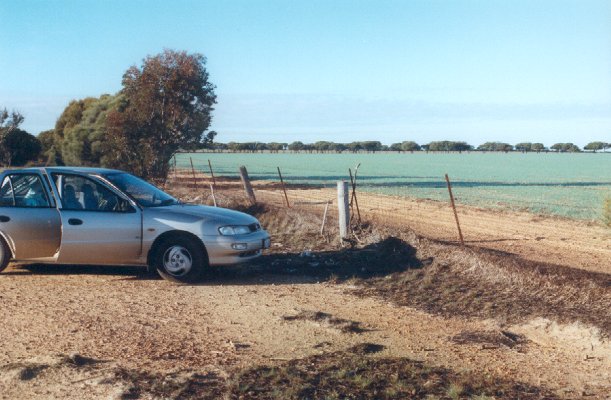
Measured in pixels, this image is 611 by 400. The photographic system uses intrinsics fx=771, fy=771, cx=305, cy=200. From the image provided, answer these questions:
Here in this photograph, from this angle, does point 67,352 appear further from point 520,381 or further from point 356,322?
point 520,381

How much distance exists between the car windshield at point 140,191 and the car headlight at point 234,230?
1.09m

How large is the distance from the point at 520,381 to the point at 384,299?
11.2 ft

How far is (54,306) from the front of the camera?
356 inches

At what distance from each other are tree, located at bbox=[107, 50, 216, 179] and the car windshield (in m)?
19.5

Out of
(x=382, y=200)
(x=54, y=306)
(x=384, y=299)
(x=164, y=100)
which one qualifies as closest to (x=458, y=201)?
(x=382, y=200)

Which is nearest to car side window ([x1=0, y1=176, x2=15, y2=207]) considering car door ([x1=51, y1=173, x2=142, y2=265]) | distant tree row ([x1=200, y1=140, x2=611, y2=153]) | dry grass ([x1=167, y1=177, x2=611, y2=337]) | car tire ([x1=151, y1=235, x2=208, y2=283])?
car door ([x1=51, y1=173, x2=142, y2=265])

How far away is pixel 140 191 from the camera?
11.1 meters

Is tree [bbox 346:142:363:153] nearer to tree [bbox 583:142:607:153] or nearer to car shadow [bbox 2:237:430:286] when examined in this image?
tree [bbox 583:142:607:153]

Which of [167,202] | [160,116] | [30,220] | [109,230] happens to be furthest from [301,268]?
[160,116]

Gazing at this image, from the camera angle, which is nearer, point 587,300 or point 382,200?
point 587,300

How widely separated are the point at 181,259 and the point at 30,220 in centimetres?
217

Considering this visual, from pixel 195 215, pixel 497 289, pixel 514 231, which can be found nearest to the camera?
pixel 497 289

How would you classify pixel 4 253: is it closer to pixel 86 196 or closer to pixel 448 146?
pixel 86 196

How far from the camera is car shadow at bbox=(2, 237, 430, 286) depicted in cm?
1103
